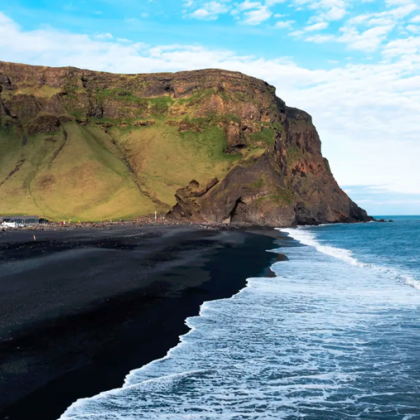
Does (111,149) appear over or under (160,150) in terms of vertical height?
under

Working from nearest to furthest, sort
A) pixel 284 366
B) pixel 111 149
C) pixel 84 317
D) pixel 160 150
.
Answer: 1. pixel 284 366
2. pixel 84 317
3. pixel 160 150
4. pixel 111 149

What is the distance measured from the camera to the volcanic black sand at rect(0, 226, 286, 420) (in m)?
9.28

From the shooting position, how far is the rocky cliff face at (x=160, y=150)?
114 m

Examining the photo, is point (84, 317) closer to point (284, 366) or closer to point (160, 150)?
point (284, 366)

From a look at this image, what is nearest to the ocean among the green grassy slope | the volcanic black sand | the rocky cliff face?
the volcanic black sand

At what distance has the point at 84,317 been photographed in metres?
14.9

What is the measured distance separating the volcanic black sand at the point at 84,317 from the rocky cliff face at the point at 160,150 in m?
81.4

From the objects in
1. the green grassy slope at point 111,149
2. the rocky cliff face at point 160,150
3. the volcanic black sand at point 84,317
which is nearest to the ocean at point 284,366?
the volcanic black sand at point 84,317

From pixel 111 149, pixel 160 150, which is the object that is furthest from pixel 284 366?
pixel 111 149

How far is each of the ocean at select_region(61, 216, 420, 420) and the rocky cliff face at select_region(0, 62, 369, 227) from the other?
Result: 297 feet

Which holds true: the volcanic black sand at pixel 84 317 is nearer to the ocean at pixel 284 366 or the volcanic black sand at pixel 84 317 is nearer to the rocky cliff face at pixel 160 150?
the ocean at pixel 284 366

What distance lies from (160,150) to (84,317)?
139 m

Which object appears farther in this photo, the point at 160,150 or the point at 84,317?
the point at 160,150

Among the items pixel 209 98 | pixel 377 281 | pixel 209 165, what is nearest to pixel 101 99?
pixel 209 98
